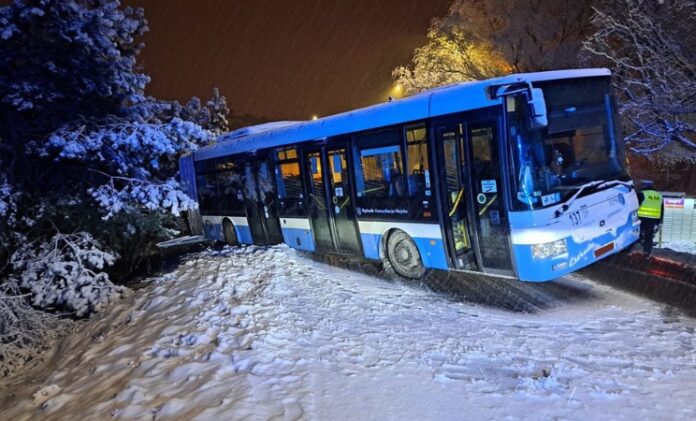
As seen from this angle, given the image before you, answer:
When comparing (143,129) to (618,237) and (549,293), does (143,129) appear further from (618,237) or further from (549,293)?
(618,237)

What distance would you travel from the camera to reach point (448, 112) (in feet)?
24.2

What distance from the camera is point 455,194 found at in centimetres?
749

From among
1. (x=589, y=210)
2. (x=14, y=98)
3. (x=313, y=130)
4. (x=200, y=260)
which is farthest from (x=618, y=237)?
(x=14, y=98)

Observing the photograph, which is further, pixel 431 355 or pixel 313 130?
pixel 313 130

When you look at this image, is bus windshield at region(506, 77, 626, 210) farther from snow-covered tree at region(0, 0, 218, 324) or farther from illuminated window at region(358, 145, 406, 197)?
snow-covered tree at region(0, 0, 218, 324)

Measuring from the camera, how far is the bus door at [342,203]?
943cm

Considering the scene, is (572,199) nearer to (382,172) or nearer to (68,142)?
(382,172)

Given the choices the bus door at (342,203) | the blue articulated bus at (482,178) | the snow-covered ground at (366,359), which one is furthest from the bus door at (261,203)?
the snow-covered ground at (366,359)

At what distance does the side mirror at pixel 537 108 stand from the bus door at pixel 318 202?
182 inches

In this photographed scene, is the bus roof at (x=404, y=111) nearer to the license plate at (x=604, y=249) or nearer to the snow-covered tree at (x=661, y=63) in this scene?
the license plate at (x=604, y=249)

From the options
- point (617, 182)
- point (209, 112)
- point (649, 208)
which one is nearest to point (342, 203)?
point (617, 182)

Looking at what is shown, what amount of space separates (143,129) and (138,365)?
5721mm

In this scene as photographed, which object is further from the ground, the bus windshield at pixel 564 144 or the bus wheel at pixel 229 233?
the bus windshield at pixel 564 144

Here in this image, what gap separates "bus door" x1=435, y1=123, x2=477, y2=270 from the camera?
24.0 feet
